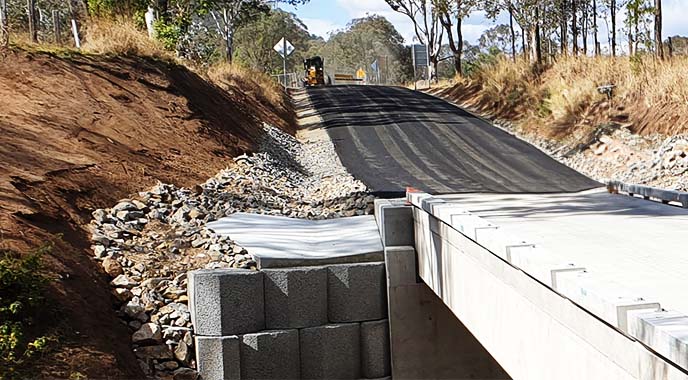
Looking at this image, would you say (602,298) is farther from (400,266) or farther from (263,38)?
(263,38)

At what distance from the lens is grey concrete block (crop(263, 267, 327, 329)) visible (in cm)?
823

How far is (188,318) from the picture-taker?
26.5 feet

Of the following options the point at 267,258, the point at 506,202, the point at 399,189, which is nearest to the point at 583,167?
the point at 399,189

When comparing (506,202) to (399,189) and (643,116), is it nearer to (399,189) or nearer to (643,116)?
(399,189)

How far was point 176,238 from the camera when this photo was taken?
31.9 feet

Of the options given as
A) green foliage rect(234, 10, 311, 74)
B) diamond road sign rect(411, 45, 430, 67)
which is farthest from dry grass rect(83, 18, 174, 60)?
green foliage rect(234, 10, 311, 74)

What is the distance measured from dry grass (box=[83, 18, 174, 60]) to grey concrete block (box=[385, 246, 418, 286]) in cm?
1163

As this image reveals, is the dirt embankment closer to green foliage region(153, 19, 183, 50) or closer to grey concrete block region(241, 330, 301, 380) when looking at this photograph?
grey concrete block region(241, 330, 301, 380)

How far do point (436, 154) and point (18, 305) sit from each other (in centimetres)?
1502

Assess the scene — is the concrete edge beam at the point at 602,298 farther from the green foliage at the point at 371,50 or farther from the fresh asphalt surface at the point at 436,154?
the green foliage at the point at 371,50

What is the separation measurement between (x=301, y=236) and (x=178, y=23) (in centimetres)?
1704

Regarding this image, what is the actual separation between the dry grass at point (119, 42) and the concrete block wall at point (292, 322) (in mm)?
11549

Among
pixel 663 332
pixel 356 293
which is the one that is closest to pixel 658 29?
pixel 356 293

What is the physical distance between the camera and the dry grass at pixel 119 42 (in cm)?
1802
